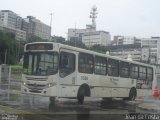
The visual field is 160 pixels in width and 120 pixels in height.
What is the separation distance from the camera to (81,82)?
1911 cm

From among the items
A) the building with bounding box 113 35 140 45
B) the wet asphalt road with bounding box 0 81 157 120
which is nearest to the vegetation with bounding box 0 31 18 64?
the wet asphalt road with bounding box 0 81 157 120

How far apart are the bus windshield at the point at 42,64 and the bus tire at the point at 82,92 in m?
2.38

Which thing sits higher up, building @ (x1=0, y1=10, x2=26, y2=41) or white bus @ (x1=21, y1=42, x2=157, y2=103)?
building @ (x1=0, y1=10, x2=26, y2=41)

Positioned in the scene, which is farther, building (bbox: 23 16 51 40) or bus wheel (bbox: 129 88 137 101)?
building (bbox: 23 16 51 40)

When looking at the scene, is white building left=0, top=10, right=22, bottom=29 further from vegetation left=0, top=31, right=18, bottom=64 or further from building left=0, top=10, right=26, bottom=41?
vegetation left=0, top=31, right=18, bottom=64

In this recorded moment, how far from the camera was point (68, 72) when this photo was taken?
1808 centimetres

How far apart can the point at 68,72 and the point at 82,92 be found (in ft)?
5.65

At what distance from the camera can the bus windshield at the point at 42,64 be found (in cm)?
1718

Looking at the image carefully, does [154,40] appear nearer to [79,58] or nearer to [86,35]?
[86,35]

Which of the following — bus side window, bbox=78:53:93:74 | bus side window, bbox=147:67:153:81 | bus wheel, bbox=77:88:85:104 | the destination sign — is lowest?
bus wheel, bbox=77:88:85:104

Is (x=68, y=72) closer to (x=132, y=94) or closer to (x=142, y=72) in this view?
(x=132, y=94)

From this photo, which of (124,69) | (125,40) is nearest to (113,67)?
(124,69)

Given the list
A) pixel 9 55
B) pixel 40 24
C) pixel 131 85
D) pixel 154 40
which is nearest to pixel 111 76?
pixel 131 85

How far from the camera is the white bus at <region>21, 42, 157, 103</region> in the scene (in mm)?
17188
